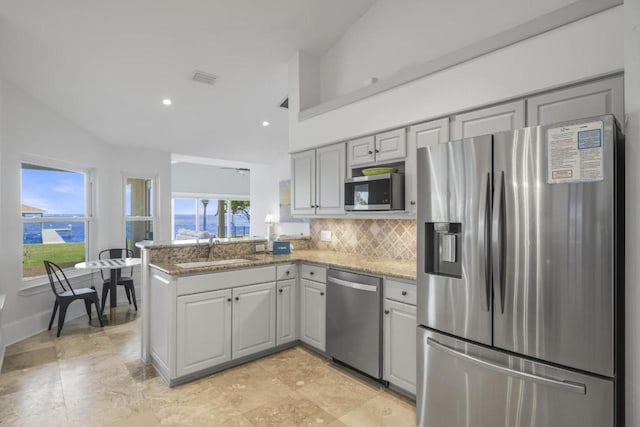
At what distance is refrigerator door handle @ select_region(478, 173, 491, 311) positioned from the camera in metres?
1.75

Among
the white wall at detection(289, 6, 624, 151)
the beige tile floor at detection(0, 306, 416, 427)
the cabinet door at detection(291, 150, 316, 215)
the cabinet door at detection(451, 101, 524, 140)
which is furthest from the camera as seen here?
the cabinet door at detection(291, 150, 316, 215)

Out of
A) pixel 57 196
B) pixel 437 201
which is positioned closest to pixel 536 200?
pixel 437 201

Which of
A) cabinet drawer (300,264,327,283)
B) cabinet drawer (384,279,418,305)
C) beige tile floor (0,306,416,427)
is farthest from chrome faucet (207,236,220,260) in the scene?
cabinet drawer (384,279,418,305)

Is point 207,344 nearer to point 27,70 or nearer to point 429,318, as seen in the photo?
point 429,318

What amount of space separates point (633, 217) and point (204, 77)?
3.90m

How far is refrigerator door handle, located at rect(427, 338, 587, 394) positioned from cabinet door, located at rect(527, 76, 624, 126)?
4.35 ft

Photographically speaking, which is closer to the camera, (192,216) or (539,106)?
(539,106)

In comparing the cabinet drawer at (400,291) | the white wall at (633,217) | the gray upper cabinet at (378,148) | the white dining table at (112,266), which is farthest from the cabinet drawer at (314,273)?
the white dining table at (112,266)

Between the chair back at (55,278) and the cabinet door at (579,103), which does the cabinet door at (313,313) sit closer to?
the cabinet door at (579,103)

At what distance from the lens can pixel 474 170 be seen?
182 cm

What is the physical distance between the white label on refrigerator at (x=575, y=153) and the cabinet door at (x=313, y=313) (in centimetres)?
209

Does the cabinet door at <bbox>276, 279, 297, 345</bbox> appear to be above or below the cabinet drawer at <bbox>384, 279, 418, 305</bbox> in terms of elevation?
below

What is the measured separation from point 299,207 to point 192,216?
21.3ft

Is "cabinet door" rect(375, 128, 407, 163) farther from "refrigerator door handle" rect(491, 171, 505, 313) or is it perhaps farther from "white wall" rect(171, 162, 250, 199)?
"white wall" rect(171, 162, 250, 199)
